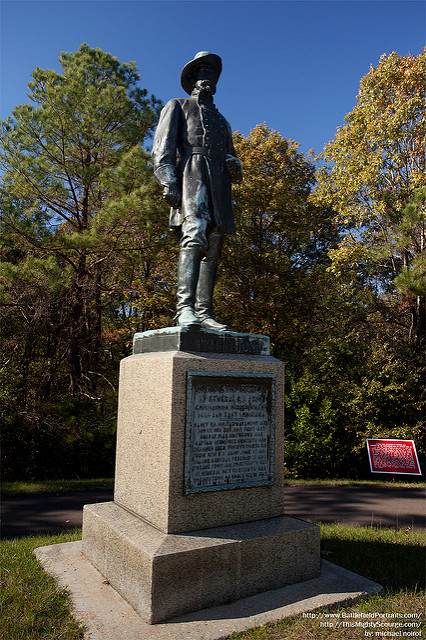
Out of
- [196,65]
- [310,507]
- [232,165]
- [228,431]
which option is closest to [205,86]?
[196,65]

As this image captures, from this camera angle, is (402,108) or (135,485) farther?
(402,108)

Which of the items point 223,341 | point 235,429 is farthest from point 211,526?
point 223,341

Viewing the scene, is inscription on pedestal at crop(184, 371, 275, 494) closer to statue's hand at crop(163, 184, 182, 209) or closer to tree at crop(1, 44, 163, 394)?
statue's hand at crop(163, 184, 182, 209)

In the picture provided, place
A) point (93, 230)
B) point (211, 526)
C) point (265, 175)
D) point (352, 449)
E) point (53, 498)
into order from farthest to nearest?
point (265, 175)
point (352, 449)
point (93, 230)
point (53, 498)
point (211, 526)

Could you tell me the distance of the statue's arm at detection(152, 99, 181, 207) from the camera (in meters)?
3.71

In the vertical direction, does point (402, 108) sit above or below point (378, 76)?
below

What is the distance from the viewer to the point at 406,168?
475 inches

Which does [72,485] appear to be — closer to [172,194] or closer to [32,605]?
[32,605]

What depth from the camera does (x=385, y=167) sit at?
12141mm

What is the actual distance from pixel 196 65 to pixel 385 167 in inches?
377

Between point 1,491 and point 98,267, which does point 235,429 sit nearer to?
point 1,491

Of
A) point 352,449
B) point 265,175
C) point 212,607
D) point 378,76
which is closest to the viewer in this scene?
point 212,607

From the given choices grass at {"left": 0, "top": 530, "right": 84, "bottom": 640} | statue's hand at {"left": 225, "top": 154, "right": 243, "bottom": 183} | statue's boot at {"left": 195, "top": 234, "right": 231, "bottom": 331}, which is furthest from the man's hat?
grass at {"left": 0, "top": 530, "right": 84, "bottom": 640}

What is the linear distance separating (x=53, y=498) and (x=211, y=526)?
15.6 ft
